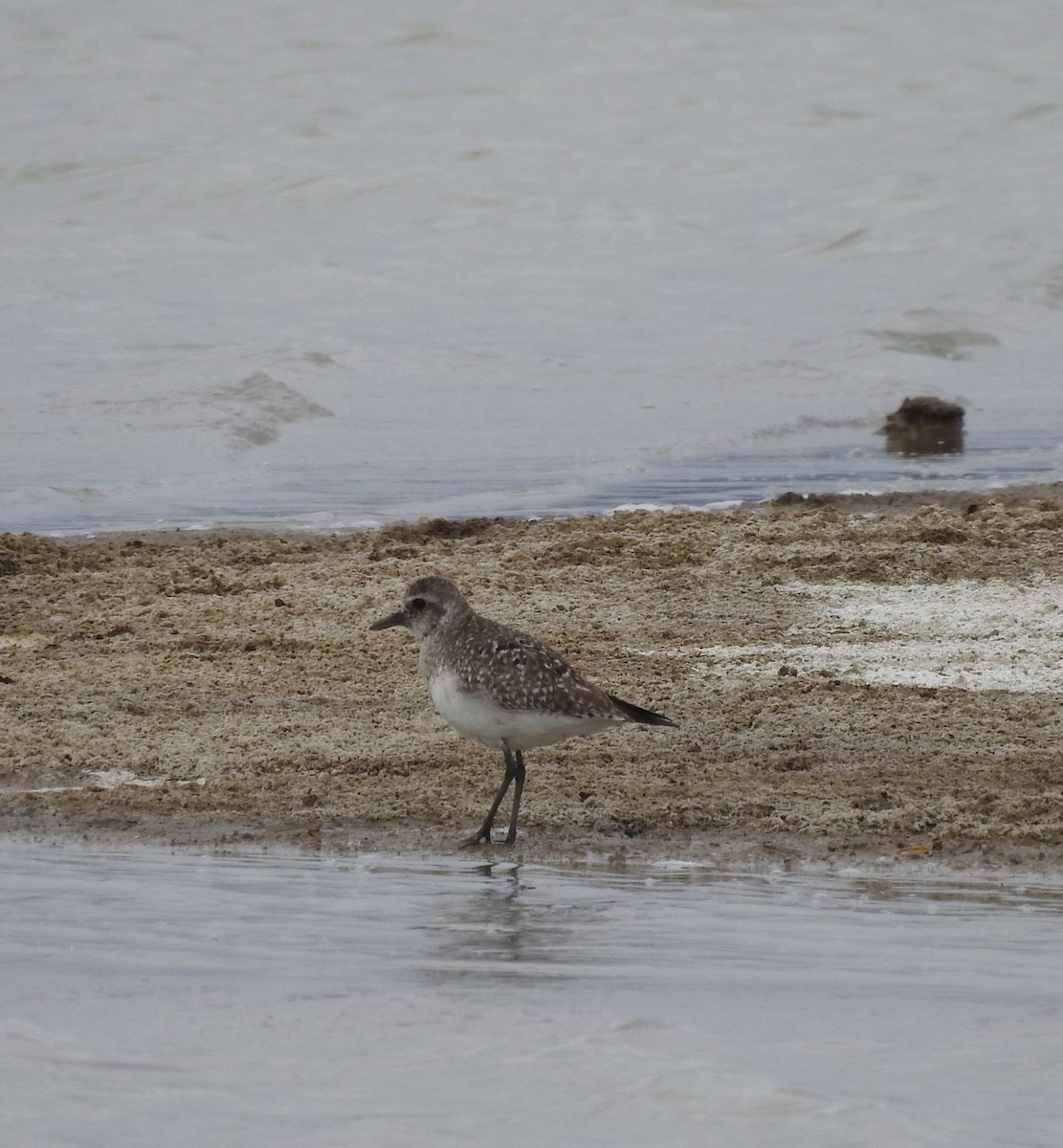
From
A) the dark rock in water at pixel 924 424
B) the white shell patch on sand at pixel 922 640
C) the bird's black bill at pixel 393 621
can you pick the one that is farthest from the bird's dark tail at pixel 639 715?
the dark rock in water at pixel 924 424

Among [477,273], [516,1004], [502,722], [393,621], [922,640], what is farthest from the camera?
[477,273]

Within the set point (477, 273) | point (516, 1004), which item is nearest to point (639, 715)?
point (516, 1004)

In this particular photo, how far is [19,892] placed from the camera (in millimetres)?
6531

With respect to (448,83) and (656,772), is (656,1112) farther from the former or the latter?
(448,83)

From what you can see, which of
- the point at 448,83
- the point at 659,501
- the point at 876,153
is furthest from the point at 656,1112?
the point at 448,83

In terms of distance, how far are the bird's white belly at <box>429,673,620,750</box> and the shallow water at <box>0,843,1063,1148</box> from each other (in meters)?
0.55

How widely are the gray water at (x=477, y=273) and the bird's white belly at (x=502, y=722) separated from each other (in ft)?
20.6

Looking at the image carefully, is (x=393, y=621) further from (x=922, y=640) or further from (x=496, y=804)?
(x=922, y=640)

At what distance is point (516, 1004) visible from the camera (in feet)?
17.3

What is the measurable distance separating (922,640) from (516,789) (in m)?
2.82

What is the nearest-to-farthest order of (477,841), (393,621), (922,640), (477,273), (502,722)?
(477,841) < (502,722) < (393,621) < (922,640) < (477,273)

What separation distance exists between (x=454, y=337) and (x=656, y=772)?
570 inches

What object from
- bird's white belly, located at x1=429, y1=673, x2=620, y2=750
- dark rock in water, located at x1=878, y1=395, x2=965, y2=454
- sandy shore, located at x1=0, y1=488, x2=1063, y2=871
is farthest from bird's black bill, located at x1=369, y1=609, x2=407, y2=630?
dark rock in water, located at x1=878, y1=395, x2=965, y2=454

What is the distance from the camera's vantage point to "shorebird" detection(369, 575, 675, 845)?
739 centimetres
